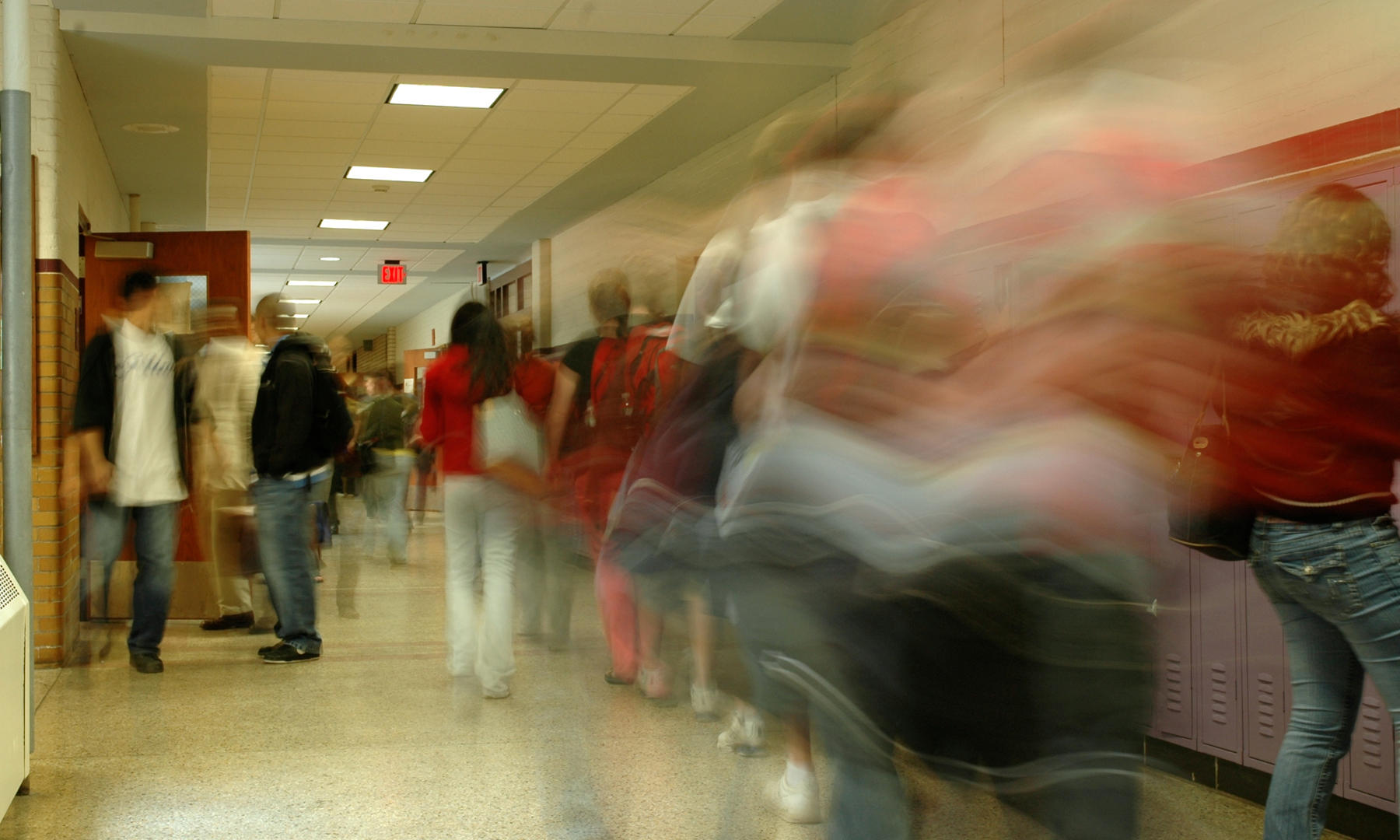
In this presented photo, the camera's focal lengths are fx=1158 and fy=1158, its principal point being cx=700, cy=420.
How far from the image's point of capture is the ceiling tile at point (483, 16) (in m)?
5.87

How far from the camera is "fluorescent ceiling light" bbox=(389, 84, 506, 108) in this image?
714 centimetres

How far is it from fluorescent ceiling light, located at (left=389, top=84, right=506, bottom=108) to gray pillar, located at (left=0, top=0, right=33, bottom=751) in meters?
3.95

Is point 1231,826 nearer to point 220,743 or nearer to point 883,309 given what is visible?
point 883,309

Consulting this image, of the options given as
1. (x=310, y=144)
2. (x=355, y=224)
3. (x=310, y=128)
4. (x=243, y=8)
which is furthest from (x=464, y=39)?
(x=355, y=224)

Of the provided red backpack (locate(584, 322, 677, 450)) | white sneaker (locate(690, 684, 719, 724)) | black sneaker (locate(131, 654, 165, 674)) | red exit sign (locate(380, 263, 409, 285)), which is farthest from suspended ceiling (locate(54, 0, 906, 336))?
red exit sign (locate(380, 263, 409, 285))

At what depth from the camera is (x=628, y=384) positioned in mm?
3424

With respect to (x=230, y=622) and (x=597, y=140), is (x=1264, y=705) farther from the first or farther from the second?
(x=597, y=140)

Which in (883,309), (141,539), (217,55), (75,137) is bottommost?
(141,539)

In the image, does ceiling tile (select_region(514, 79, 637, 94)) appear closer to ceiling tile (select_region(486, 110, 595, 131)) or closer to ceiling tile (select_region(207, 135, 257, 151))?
ceiling tile (select_region(486, 110, 595, 131))

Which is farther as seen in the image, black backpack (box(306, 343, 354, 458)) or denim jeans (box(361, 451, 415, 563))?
denim jeans (box(361, 451, 415, 563))

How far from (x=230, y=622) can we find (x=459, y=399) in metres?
2.64

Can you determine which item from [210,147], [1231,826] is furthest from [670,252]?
[210,147]

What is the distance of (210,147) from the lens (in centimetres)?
860

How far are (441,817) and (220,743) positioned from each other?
3.74ft
